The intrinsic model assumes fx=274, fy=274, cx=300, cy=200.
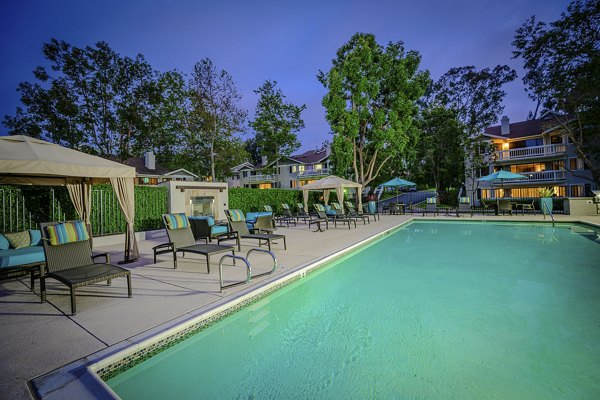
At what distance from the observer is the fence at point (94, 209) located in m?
8.20

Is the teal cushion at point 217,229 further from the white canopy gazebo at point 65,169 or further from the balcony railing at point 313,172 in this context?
the balcony railing at point 313,172

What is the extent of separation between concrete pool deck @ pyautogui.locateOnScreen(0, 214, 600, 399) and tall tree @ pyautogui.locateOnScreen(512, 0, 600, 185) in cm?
2608

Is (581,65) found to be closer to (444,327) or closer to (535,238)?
(535,238)

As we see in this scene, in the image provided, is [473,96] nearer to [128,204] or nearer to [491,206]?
[491,206]

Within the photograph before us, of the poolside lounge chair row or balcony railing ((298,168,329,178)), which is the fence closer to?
the poolside lounge chair row

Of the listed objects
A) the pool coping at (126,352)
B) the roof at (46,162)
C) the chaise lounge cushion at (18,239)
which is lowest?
the pool coping at (126,352)

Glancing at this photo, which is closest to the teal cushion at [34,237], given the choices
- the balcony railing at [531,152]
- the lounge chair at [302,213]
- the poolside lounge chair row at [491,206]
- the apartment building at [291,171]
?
the lounge chair at [302,213]

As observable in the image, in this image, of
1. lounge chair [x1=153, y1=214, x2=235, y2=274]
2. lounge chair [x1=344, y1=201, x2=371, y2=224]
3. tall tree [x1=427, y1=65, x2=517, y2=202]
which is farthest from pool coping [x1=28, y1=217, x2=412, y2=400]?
tall tree [x1=427, y1=65, x2=517, y2=202]

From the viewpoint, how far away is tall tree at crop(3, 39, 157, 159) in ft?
63.0

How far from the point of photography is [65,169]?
5203 millimetres

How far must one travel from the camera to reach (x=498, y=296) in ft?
16.0

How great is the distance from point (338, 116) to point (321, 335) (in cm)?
2042

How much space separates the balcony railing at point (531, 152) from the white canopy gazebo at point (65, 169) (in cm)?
3276

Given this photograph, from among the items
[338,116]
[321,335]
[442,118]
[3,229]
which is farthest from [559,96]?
[3,229]
